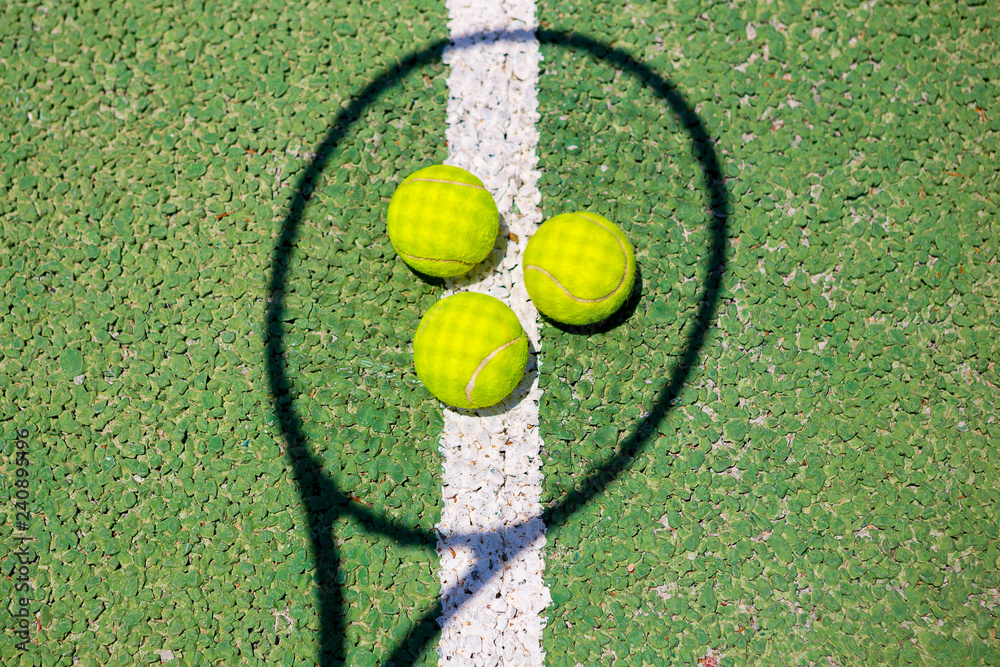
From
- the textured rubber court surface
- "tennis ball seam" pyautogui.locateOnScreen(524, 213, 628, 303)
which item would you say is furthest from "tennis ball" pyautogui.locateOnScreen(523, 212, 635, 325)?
the textured rubber court surface

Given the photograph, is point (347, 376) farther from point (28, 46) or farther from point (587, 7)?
point (28, 46)

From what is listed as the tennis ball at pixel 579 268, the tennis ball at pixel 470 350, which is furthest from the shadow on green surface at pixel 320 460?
the tennis ball at pixel 470 350

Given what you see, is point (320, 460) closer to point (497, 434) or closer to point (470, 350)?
point (497, 434)

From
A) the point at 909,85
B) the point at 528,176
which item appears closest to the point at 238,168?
the point at 528,176

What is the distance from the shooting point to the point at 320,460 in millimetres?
2760

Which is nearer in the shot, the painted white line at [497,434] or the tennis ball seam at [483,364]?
the tennis ball seam at [483,364]

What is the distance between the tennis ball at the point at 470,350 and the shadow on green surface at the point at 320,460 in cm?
64

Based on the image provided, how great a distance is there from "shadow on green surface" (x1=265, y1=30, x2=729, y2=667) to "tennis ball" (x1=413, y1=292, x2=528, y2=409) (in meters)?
0.64

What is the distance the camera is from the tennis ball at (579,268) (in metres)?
2.50

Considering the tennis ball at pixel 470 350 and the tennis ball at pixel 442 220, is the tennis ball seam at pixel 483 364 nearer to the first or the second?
the tennis ball at pixel 470 350

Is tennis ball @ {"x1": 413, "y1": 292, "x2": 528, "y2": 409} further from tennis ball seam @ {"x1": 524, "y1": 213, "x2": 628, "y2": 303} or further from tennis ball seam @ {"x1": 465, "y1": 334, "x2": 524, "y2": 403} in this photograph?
tennis ball seam @ {"x1": 524, "y1": 213, "x2": 628, "y2": 303}

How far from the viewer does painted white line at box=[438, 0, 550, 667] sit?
8.52 ft

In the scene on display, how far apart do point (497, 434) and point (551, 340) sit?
1.67 feet

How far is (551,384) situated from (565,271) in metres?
0.60
